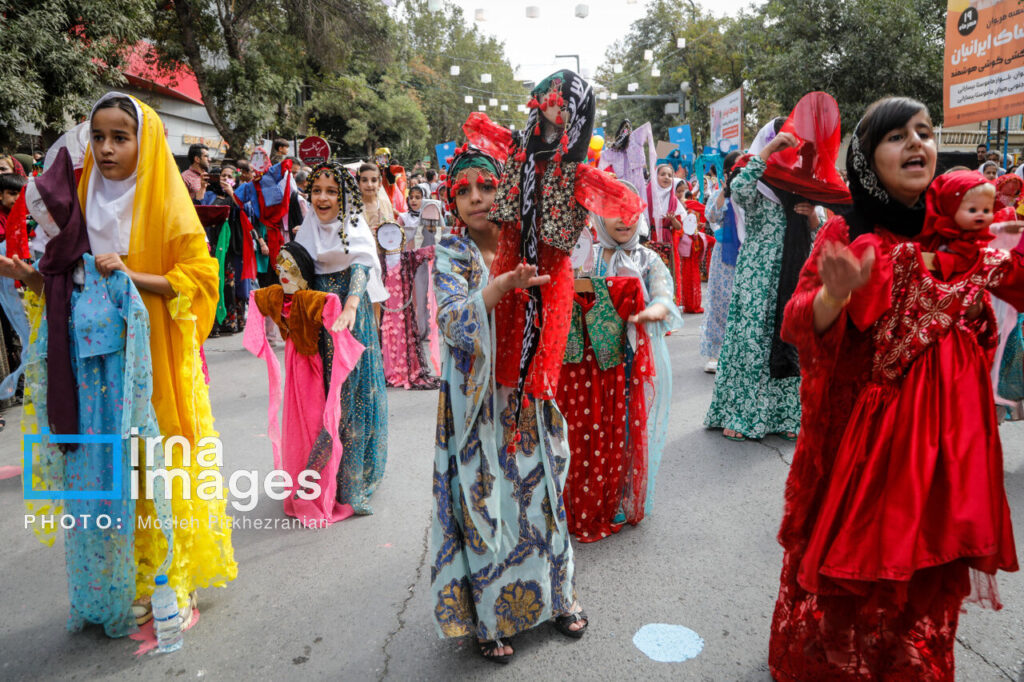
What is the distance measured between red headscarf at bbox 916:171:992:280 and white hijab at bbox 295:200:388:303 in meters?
2.74

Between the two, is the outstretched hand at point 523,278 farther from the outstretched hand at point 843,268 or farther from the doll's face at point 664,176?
the doll's face at point 664,176

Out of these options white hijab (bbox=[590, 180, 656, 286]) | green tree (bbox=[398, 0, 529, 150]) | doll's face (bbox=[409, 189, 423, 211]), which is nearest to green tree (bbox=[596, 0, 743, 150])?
green tree (bbox=[398, 0, 529, 150])

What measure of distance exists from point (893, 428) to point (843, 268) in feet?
1.70

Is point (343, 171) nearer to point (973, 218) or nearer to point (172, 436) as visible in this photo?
point (172, 436)

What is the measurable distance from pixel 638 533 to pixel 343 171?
2.57 metres

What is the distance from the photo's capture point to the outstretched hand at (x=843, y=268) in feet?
5.66

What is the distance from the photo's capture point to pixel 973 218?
6.01 feet

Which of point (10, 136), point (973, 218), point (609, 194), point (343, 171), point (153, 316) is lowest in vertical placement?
point (153, 316)

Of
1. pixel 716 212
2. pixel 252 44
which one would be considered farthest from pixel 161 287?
pixel 252 44

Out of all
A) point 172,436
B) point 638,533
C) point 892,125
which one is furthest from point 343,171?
point 892,125

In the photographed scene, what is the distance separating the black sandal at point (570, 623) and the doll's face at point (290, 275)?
7.39ft

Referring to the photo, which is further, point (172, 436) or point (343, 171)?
point (343, 171)

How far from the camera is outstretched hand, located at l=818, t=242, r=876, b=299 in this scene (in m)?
1.73

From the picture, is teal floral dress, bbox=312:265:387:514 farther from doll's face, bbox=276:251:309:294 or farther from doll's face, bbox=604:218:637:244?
doll's face, bbox=604:218:637:244
